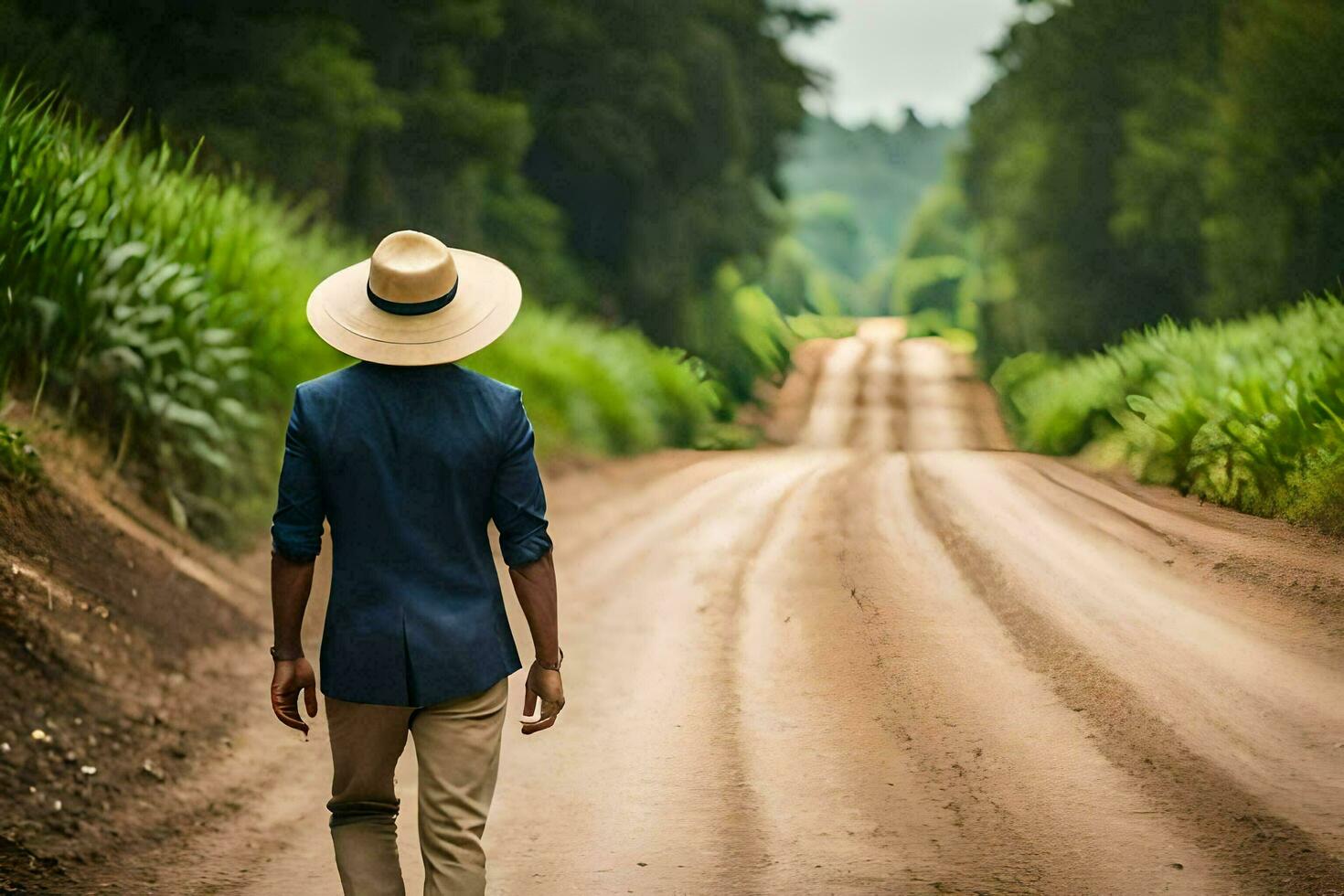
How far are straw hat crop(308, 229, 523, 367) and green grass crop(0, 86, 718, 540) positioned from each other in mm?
2800

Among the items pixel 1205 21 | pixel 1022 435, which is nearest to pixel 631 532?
pixel 1022 435

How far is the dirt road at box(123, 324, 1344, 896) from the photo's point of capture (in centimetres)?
276

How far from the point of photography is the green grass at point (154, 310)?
14.8ft

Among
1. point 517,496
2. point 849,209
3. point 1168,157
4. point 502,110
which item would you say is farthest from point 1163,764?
point 849,209

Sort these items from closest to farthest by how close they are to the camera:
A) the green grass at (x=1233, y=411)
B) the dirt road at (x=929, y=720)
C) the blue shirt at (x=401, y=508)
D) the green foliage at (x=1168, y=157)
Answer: the blue shirt at (x=401, y=508)
the dirt road at (x=929, y=720)
the green grass at (x=1233, y=411)
the green foliage at (x=1168, y=157)

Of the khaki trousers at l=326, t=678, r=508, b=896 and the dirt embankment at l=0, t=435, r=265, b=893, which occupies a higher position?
the khaki trousers at l=326, t=678, r=508, b=896

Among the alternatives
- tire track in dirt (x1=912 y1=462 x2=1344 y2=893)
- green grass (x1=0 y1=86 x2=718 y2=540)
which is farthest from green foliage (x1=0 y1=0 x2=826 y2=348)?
tire track in dirt (x1=912 y1=462 x2=1344 y2=893)

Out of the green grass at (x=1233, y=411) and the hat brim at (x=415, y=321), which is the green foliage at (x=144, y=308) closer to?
the hat brim at (x=415, y=321)

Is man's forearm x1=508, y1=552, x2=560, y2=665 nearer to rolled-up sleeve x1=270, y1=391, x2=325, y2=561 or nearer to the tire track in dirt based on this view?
rolled-up sleeve x1=270, y1=391, x2=325, y2=561

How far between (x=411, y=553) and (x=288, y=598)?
0.26 meters

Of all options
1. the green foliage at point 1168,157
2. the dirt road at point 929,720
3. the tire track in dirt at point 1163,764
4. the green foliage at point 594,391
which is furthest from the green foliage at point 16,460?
the green foliage at point 1168,157

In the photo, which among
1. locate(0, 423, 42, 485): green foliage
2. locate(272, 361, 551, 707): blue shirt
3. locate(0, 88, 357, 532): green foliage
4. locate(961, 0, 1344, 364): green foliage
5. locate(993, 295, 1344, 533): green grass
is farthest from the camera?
locate(0, 88, 357, 532): green foliage

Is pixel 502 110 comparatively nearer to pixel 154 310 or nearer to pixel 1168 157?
pixel 154 310

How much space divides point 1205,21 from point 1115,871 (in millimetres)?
2749
